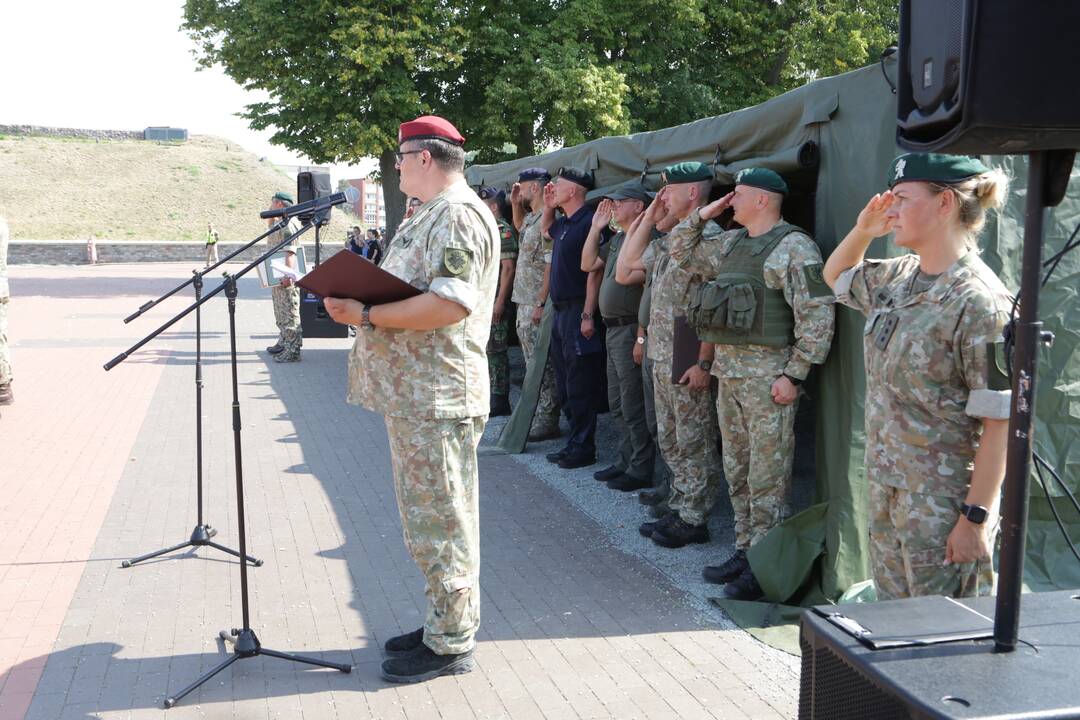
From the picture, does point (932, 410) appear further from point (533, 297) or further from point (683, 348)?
point (533, 297)

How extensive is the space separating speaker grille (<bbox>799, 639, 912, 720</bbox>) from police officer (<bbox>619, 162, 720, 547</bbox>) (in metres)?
3.28

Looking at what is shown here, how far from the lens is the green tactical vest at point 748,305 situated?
4723 millimetres

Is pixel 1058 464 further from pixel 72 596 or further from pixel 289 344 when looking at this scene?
pixel 289 344

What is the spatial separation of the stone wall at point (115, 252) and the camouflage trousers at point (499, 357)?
2632cm

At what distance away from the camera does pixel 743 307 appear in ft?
15.5

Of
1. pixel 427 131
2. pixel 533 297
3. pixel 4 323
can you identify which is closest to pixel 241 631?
pixel 427 131

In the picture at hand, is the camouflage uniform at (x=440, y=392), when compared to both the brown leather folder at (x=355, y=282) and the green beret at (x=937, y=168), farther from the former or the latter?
the green beret at (x=937, y=168)

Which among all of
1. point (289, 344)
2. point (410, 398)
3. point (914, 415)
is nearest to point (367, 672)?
point (410, 398)

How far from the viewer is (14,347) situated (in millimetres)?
13914

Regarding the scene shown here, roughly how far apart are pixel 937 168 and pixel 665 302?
270cm

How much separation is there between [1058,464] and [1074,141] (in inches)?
119

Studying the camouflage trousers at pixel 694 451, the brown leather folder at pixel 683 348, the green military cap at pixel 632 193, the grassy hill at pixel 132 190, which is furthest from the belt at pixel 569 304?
the grassy hill at pixel 132 190

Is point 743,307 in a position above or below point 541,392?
above

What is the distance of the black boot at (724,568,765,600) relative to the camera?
479cm
